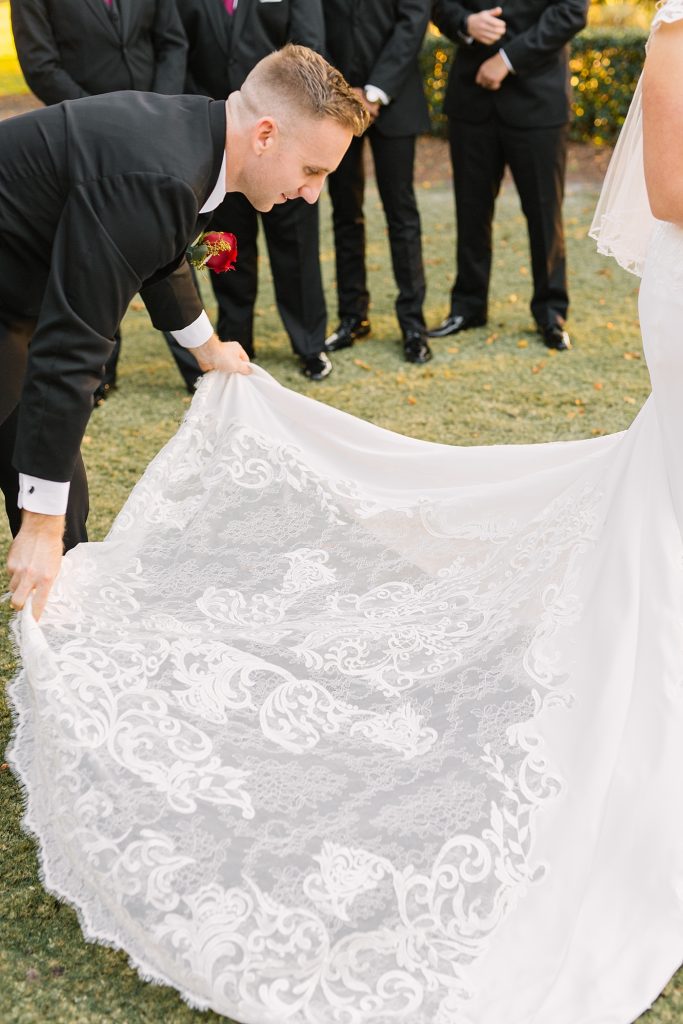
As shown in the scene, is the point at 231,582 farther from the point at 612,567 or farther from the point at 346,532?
the point at 612,567

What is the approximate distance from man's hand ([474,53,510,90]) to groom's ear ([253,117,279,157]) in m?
3.59

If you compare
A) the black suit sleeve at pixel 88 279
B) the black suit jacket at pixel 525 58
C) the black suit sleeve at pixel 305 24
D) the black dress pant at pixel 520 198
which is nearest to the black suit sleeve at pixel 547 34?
the black suit jacket at pixel 525 58

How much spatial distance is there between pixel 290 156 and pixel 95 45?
2955 mm

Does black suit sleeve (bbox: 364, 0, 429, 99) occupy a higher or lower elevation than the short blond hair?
lower

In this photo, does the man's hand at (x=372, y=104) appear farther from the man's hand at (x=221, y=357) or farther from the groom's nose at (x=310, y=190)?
the groom's nose at (x=310, y=190)

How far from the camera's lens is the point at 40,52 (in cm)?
474

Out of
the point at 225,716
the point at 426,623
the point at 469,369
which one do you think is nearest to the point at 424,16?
the point at 469,369

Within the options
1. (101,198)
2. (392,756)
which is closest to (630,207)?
(101,198)

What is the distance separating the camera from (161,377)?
5.73 metres

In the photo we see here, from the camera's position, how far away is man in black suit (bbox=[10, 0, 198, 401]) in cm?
471

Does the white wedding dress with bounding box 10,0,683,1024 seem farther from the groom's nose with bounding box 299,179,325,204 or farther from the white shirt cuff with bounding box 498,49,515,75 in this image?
the white shirt cuff with bounding box 498,49,515,75

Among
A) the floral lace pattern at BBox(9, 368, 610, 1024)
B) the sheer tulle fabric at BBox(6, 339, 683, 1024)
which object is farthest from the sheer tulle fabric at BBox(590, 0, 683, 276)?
the floral lace pattern at BBox(9, 368, 610, 1024)

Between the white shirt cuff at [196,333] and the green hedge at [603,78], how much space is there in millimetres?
9115

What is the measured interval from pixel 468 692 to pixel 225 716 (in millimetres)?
536
